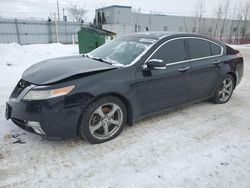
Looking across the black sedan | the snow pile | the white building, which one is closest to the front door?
the black sedan

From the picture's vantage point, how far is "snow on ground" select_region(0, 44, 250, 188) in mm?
2316

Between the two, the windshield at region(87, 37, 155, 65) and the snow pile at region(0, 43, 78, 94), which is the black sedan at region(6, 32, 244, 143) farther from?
the snow pile at region(0, 43, 78, 94)

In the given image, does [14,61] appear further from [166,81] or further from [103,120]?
[166,81]

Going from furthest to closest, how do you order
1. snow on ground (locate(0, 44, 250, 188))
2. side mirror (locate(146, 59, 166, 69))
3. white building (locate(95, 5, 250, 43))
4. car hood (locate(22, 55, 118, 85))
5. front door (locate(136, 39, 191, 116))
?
1. white building (locate(95, 5, 250, 43))
2. front door (locate(136, 39, 191, 116))
3. side mirror (locate(146, 59, 166, 69))
4. car hood (locate(22, 55, 118, 85))
5. snow on ground (locate(0, 44, 250, 188))

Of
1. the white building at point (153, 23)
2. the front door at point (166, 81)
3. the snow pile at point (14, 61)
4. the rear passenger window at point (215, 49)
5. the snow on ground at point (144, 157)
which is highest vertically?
the white building at point (153, 23)

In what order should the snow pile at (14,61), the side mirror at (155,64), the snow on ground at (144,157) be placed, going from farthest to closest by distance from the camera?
1. the snow pile at (14,61)
2. the side mirror at (155,64)
3. the snow on ground at (144,157)

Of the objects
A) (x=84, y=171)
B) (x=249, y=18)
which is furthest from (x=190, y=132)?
(x=249, y=18)

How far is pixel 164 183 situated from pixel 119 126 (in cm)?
111

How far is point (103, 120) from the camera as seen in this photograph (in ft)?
9.78

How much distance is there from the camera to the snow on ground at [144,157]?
91.2 inches

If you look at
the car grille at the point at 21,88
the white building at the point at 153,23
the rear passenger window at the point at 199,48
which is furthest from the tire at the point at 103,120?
the white building at the point at 153,23

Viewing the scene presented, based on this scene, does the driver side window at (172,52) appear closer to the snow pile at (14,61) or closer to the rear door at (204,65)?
the rear door at (204,65)

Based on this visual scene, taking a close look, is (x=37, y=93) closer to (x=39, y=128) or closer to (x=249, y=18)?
(x=39, y=128)

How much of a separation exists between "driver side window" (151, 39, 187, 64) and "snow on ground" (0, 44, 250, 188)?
1052 millimetres
